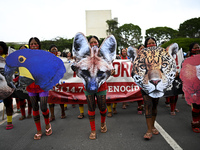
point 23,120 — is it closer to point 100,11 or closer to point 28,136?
point 28,136

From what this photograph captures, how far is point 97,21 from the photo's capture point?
64.8m

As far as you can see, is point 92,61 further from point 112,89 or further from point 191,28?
point 191,28

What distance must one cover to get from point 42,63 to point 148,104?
2.23 meters

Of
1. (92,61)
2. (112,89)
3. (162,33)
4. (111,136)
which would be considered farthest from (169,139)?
(162,33)

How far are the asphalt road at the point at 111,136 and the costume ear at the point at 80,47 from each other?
1.72 m

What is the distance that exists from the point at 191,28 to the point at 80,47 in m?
43.8

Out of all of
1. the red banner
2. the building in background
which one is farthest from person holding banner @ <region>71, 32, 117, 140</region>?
the building in background

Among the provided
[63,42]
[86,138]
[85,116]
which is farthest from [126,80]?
[63,42]

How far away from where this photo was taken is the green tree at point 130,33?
128 ft

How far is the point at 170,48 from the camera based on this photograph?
2816mm

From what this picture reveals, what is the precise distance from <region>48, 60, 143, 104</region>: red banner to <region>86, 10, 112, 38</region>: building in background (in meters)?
61.2

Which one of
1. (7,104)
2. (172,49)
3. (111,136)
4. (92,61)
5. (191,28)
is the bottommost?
(111,136)

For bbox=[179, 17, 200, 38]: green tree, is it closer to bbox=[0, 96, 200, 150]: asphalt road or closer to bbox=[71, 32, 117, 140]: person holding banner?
bbox=[0, 96, 200, 150]: asphalt road

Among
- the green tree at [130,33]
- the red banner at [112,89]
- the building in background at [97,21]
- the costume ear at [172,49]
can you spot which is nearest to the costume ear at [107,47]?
the costume ear at [172,49]
